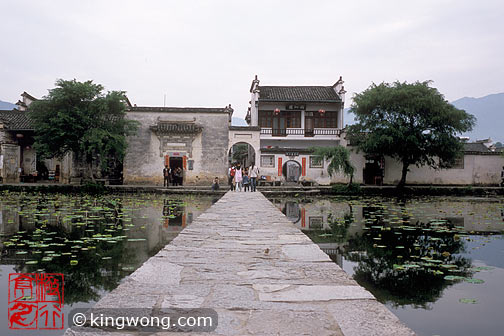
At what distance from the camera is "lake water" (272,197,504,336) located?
9.68 ft

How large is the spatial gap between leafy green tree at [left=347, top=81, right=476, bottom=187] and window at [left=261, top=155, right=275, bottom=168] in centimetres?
558

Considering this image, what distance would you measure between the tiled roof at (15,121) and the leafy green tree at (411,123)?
20.7 metres

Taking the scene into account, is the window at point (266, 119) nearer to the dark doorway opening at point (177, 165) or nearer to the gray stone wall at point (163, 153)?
the gray stone wall at point (163, 153)

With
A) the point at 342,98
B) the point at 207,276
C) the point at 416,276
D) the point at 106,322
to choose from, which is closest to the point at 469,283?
the point at 416,276

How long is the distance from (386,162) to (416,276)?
75.0ft

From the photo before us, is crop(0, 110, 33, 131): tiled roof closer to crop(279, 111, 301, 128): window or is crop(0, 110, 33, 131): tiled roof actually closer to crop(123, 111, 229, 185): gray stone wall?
crop(123, 111, 229, 185): gray stone wall

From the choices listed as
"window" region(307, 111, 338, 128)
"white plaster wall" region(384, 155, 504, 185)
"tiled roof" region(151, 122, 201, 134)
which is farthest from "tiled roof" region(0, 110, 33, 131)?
"white plaster wall" region(384, 155, 504, 185)

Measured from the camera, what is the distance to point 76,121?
19.7m

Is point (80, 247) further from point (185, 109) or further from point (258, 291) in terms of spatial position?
point (185, 109)

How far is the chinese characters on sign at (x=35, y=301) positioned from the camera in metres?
2.73

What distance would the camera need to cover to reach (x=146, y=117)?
24.4 meters

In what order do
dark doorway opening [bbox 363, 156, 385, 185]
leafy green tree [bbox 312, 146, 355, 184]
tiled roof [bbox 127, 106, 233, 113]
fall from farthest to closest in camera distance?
1. dark doorway opening [bbox 363, 156, 385, 185]
2. tiled roof [bbox 127, 106, 233, 113]
3. leafy green tree [bbox 312, 146, 355, 184]

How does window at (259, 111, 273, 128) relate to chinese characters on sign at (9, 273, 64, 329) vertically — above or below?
above

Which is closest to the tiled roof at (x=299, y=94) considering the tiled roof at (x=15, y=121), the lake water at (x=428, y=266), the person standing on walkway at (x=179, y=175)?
the person standing on walkway at (x=179, y=175)
